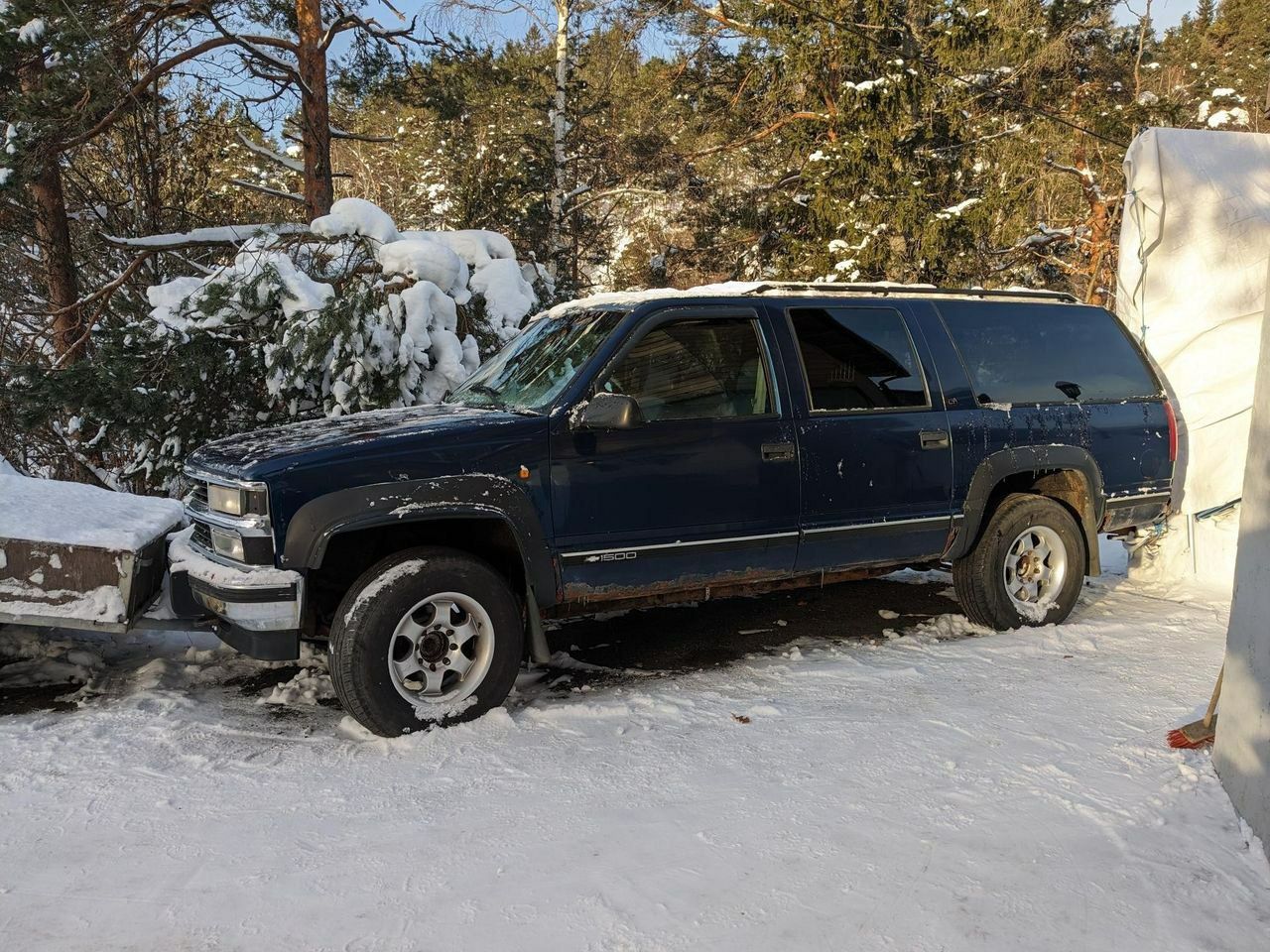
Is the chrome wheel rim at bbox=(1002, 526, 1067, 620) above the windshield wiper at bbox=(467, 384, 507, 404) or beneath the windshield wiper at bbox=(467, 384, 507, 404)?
beneath

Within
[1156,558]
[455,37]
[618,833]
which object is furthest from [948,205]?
[618,833]

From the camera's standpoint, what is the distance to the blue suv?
3883 mm

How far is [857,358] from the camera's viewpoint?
5.03m

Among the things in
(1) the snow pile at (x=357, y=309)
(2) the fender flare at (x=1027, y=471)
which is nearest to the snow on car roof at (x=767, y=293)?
(2) the fender flare at (x=1027, y=471)

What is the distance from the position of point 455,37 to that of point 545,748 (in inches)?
521

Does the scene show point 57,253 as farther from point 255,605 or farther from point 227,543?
point 255,605

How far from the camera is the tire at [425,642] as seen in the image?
3836 mm

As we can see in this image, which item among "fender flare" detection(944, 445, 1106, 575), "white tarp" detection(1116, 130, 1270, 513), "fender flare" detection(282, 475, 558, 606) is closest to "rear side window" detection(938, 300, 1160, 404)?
"fender flare" detection(944, 445, 1106, 575)

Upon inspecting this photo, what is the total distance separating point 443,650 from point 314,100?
10325 mm

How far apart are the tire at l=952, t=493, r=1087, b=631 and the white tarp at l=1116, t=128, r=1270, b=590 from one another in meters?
1.30

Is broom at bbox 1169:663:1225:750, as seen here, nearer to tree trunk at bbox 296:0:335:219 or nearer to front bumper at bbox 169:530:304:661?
front bumper at bbox 169:530:304:661

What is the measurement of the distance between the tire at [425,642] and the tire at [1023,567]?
2.79 meters

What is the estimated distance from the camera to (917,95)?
15523 millimetres

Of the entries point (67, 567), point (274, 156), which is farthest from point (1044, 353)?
point (274, 156)
